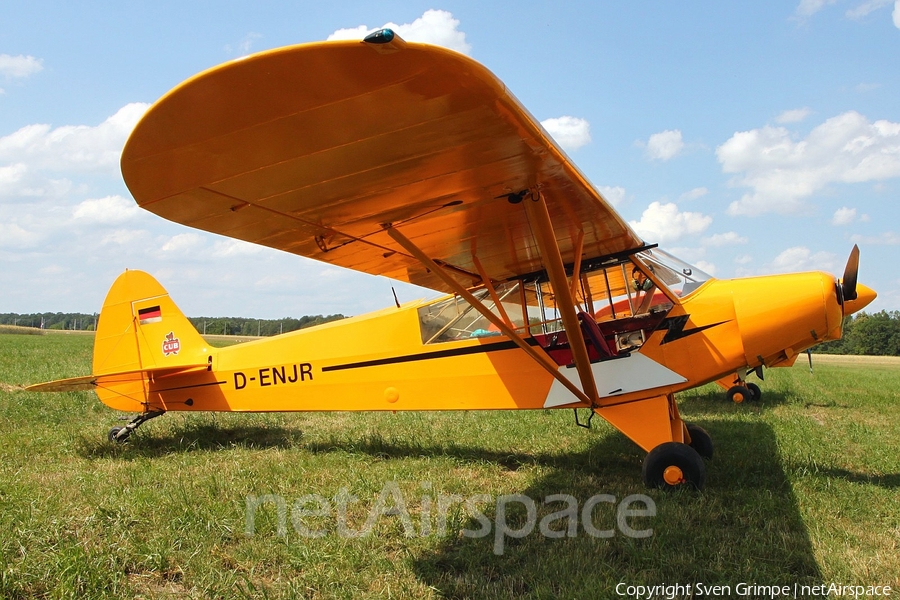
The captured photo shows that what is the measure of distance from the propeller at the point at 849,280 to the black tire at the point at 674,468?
1.94 m

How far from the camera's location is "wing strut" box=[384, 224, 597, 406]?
3941 mm

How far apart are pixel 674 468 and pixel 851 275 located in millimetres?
2276

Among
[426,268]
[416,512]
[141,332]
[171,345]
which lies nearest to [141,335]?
[141,332]

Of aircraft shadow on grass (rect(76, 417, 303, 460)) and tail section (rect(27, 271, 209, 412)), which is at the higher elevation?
tail section (rect(27, 271, 209, 412))

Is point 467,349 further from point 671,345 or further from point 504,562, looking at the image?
point 504,562

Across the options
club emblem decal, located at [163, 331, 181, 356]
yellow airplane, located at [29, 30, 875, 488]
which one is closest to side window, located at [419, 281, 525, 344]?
yellow airplane, located at [29, 30, 875, 488]

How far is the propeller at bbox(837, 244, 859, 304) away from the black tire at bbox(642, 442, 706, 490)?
6.35 ft

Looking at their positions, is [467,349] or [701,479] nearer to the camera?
[701,479]

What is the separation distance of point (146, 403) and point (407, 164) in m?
5.44

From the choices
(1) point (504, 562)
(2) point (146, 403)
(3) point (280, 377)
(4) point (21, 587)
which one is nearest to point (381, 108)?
(1) point (504, 562)

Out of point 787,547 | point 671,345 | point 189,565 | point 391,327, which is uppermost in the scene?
point 391,327

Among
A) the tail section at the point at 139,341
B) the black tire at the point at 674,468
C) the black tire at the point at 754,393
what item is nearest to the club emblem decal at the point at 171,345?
the tail section at the point at 139,341

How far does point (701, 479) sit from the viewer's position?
176 inches

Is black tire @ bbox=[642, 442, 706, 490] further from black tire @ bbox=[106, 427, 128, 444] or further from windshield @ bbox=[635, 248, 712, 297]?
black tire @ bbox=[106, 427, 128, 444]
